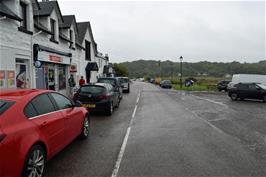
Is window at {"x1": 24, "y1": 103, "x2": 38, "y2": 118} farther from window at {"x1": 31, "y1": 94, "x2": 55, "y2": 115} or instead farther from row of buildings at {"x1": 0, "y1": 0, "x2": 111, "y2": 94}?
row of buildings at {"x1": 0, "y1": 0, "x2": 111, "y2": 94}

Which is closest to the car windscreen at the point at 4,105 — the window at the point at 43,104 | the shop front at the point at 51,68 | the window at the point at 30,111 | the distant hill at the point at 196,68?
the window at the point at 30,111

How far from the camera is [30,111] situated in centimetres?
436

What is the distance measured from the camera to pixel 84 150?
6.05 metres

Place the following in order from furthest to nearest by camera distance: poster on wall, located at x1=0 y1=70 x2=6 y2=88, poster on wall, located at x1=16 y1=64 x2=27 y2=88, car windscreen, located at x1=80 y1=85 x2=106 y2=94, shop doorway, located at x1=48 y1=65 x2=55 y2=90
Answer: shop doorway, located at x1=48 y1=65 x2=55 y2=90
poster on wall, located at x1=16 y1=64 x2=27 y2=88
car windscreen, located at x1=80 y1=85 x2=106 y2=94
poster on wall, located at x1=0 y1=70 x2=6 y2=88

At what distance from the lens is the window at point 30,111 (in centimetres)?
423

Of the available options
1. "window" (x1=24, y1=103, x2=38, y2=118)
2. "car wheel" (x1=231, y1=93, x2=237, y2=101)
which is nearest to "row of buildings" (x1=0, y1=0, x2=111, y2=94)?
"window" (x1=24, y1=103, x2=38, y2=118)

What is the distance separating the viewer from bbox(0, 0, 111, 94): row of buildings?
11078mm

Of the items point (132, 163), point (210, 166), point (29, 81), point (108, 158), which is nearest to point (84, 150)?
point (108, 158)

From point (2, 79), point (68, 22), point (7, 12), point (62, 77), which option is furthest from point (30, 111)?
point (68, 22)

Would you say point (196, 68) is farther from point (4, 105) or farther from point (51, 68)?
point (4, 105)

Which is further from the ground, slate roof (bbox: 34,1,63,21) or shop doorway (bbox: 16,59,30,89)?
slate roof (bbox: 34,1,63,21)

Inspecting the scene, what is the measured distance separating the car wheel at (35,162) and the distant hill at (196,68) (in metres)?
73.5

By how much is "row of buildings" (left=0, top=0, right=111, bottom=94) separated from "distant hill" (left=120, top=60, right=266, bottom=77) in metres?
61.9

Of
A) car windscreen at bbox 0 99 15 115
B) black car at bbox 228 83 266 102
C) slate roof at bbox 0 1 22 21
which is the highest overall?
slate roof at bbox 0 1 22 21
